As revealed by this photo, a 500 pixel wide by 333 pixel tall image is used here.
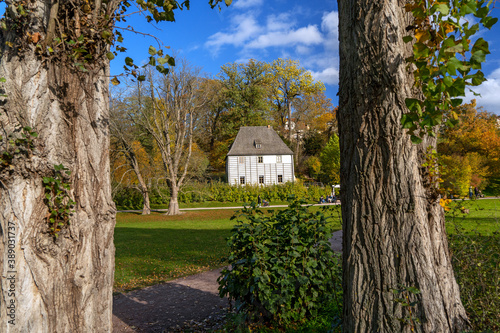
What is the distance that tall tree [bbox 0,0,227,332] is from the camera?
2.34m

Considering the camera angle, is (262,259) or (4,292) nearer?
(4,292)

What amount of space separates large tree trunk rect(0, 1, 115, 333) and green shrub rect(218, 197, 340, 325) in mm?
1861

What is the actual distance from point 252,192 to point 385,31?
110ft

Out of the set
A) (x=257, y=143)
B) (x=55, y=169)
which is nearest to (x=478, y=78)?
(x=55, y=169)

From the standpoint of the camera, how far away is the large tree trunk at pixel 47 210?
7.68 feet

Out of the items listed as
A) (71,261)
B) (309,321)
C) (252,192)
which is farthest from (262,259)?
(252,192)

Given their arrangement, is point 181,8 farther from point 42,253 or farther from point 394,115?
point 42,253

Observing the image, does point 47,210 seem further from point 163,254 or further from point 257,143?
point 257,143

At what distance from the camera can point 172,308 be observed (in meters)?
5.95

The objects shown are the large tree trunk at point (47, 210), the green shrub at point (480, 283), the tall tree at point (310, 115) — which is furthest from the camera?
the tall tree at point (310, 115)

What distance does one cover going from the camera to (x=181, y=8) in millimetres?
3012

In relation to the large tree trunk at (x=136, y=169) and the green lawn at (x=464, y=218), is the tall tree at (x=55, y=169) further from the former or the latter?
the large tree trunk at (x=136, y=169)

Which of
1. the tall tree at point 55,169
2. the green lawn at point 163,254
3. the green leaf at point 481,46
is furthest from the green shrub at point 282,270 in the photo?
the green leaf at point 481,46

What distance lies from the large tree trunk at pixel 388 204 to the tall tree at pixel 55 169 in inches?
68.6
